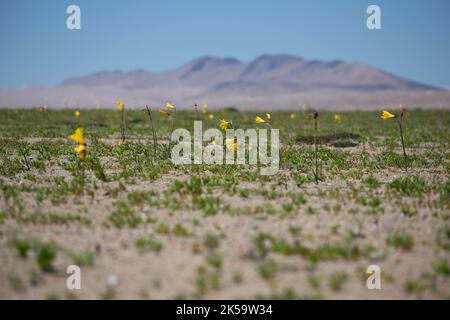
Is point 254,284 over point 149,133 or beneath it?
beneath

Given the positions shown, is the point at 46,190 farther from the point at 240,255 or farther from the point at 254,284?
the point at 254,284

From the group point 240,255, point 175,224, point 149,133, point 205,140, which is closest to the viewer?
point 240,255

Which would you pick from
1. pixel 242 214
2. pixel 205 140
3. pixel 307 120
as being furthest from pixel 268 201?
pixel 307 120

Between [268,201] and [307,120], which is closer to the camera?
[268,201]

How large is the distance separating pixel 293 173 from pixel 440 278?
548 cm

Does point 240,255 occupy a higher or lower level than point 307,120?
lower
